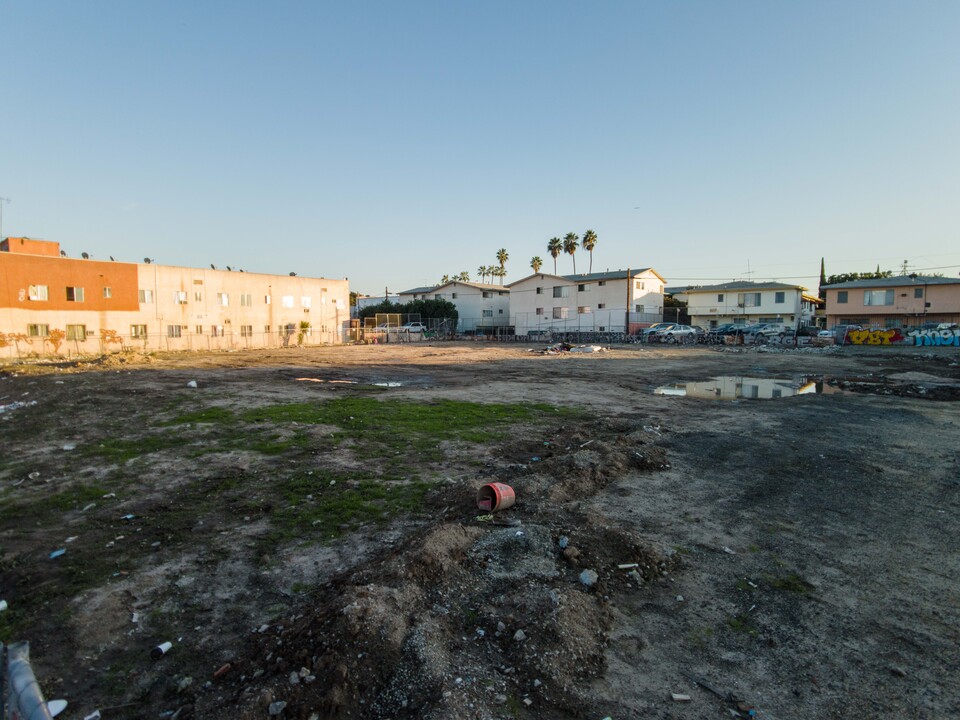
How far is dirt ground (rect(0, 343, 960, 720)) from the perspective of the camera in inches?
127

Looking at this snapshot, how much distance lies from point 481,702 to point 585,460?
5096 mm

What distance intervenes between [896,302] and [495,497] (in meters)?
59.2

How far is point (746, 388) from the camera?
59.2ft

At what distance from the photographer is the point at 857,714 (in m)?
3.05

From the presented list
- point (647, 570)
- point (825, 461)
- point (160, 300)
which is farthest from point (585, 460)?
point (160, 300)

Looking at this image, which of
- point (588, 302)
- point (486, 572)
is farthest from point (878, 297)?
point (486, 572)

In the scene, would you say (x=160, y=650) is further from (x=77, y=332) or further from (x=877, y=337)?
(x=877, y=337)

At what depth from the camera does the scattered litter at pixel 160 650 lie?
3540 mm

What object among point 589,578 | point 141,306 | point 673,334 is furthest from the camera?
point 673,334

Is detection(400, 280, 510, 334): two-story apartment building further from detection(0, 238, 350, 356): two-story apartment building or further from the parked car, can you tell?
detection(0, 238, 350, 356): two-story apartment building

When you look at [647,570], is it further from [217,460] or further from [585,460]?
[217,460]

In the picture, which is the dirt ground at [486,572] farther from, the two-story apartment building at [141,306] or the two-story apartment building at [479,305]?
the two-story apartment building at [479,305]

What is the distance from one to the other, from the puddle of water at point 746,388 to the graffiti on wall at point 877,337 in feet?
84.5

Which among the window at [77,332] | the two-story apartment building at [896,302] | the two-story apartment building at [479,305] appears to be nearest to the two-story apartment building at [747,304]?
the two-story apartment building at [896,302]
